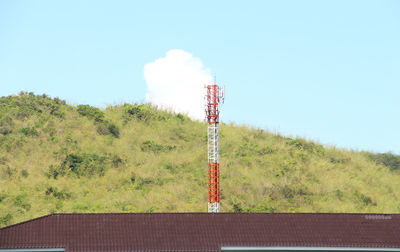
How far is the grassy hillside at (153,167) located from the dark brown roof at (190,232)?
55.6 ft

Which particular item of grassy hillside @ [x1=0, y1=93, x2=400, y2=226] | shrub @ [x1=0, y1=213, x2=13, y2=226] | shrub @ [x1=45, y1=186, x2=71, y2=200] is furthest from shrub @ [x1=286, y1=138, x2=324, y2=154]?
shrub @ [x1=0, y1=213, x2=13, y2=226]

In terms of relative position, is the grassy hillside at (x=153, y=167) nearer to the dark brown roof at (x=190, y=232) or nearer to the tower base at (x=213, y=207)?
the tower base at (x=213, y=207)

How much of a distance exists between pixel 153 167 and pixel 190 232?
1074 inches

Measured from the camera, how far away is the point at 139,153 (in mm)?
56312

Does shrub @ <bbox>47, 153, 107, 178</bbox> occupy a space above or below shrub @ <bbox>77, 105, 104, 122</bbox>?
below

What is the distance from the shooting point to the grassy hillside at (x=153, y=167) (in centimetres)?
4634

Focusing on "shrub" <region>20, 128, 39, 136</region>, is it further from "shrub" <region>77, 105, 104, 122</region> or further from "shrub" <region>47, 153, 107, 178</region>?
"shrub" <region>47, 153, 107, 178</region>

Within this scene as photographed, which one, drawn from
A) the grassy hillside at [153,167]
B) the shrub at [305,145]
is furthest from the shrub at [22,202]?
the shrub at [305,145]

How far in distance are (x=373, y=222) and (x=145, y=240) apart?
1227 centimetres

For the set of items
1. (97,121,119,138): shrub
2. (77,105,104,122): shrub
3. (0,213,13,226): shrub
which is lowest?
(0,213,13,226): shrub

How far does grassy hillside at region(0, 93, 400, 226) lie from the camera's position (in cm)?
4634

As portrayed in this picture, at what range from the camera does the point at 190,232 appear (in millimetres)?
26344

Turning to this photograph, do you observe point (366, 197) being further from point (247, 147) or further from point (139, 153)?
point (139, 153)

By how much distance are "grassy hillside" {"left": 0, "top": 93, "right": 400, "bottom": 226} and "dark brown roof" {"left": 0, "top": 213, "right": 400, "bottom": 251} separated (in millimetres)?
16947
